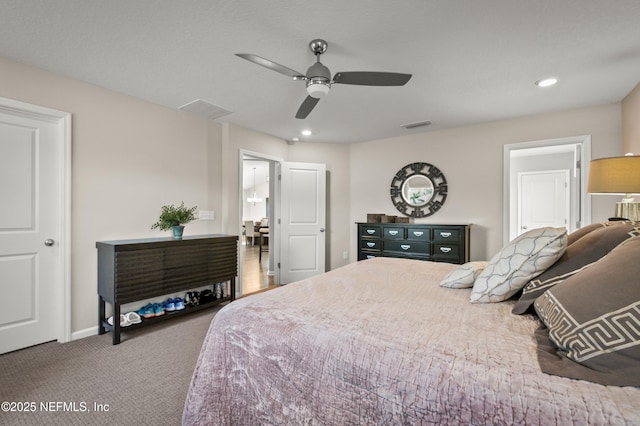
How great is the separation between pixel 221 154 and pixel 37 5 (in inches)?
93.8

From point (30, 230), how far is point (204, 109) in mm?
2048

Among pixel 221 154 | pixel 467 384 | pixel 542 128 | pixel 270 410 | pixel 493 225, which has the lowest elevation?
pixel 270 410

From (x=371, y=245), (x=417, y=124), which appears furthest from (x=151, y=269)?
(x=417, y=124)

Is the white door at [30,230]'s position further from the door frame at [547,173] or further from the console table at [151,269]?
the door frame at [547,173]

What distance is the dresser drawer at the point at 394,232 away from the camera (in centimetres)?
427

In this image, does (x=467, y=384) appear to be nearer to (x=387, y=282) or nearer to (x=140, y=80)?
(x=387, y=282)

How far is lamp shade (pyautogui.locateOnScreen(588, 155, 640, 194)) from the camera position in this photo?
6.26 feet

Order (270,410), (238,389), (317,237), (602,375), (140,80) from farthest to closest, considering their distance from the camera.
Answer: (317,237), (140,80), (238,389), (270,410), (602,375)

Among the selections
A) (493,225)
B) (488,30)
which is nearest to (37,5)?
(488,30)

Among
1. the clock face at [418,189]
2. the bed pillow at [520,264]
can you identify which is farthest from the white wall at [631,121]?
the bed pillow at [520,264]

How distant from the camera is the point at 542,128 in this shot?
3.71 metres

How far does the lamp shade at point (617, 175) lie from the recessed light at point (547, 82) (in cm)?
111

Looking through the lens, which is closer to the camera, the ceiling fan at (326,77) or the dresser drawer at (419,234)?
the ceiling fan at (326,77)

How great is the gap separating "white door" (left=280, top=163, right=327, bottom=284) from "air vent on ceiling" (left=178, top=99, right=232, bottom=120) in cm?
144
